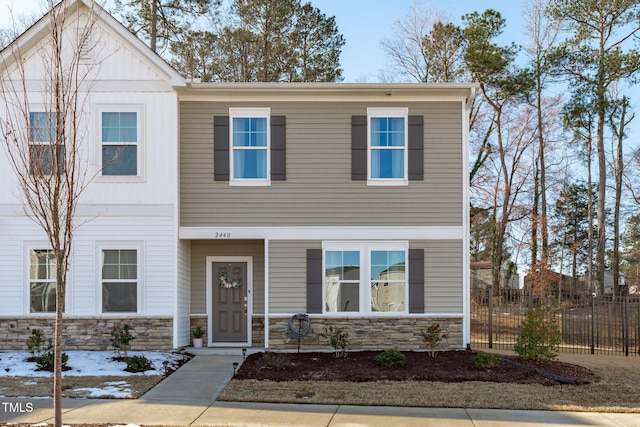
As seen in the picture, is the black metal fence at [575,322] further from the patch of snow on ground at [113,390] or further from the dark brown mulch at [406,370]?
the patch of snow on ground at [113,390]

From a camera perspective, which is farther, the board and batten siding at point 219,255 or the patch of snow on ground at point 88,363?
the board and batten siding at point 219,255

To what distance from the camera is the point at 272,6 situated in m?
24.2

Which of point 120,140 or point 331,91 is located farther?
point 331,91

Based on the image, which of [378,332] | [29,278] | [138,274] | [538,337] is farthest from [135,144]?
[538,337]

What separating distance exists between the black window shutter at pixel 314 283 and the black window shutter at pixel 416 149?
2.64m

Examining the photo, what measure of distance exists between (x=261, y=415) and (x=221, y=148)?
6568 mm

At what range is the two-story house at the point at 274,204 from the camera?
1249 cm

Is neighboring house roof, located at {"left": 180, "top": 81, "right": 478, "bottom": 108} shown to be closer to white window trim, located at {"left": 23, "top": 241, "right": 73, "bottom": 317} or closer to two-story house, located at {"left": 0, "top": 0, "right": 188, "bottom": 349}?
two-story house, located at {"left": 0, "top": 0, "right": 188, "bottom": 349}

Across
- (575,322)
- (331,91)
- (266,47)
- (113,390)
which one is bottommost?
(113,390)

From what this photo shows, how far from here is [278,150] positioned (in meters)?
12.9

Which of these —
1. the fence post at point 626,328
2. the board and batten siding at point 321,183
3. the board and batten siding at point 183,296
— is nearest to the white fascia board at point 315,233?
the board and batten siding at point 321,183

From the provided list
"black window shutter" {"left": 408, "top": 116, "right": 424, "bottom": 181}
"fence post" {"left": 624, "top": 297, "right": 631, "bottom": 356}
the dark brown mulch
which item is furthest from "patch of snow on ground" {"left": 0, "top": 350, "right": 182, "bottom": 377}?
"fence post" {"left": 624, "top": 297, "right": 631, "bottom": 356}

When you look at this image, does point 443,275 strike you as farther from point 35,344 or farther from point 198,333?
point 35,344

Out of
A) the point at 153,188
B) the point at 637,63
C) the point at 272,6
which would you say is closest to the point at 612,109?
the point at 637,63
